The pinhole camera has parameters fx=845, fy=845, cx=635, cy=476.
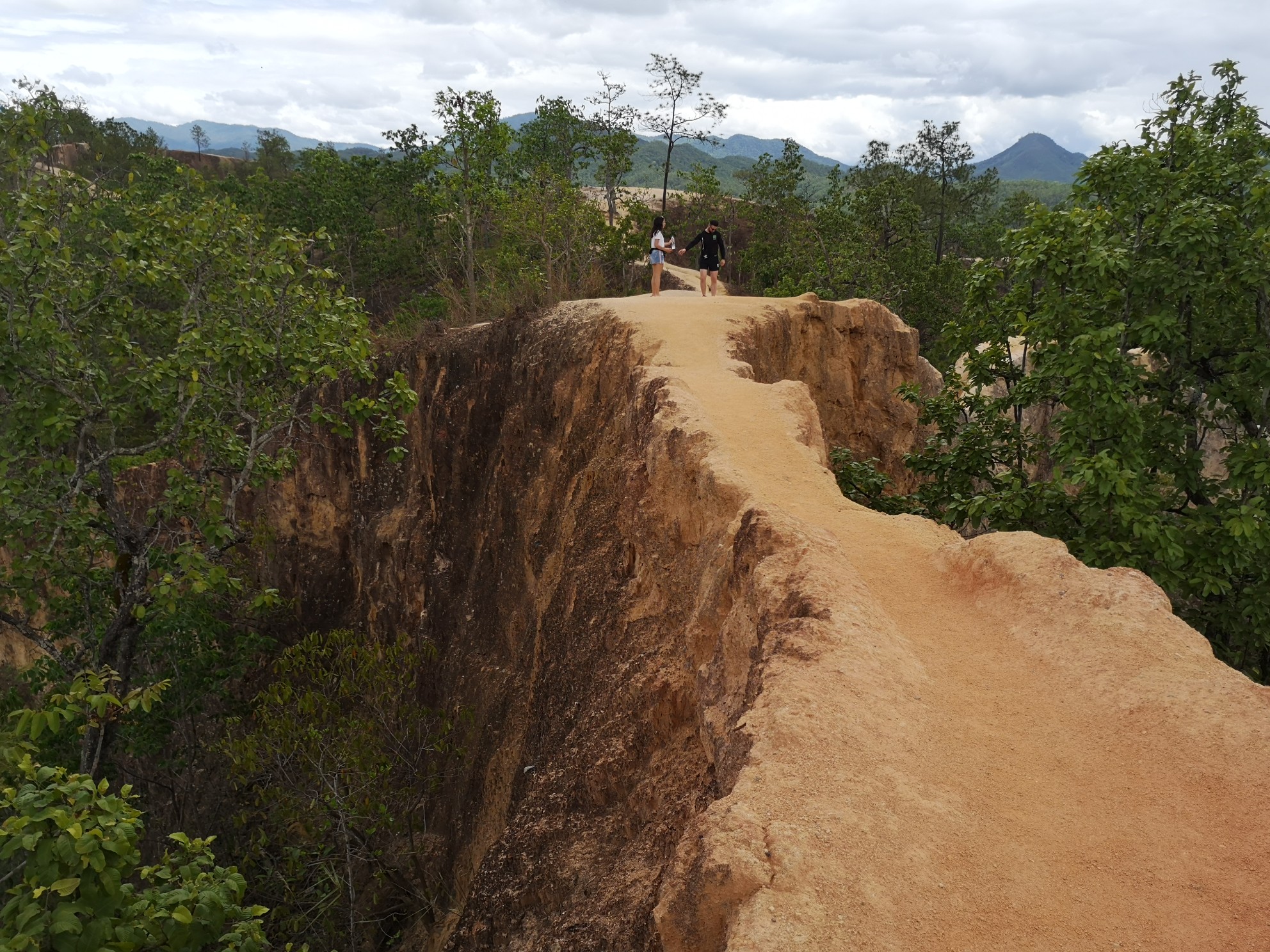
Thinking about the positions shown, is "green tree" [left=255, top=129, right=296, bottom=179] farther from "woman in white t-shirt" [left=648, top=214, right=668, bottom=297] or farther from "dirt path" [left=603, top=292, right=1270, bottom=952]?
"dirt path" [left=603, top=292, right=1270, bottom=952]

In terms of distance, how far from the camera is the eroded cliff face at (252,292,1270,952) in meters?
3.77

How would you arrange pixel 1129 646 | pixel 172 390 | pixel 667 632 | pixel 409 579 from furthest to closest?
pixel 409 579 < pixel 172 390 < pixel 667 632 < pixel 1129 646

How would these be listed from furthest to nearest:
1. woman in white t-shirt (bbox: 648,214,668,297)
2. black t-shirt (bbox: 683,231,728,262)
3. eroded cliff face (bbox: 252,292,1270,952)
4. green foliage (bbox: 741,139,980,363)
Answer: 1. green foliage (bbox: 741,139,980,363)
2. black t-shirt (bbox: 683,231,728,262)
3. woman in white t-shirt (bbox: 648,214,668,297)
4. eroded cliff face (bbox: 252,292,1270,952)

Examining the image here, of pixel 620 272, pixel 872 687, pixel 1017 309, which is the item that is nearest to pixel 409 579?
pixel 1017 309

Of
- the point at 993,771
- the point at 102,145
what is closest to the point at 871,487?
the point at 993,771

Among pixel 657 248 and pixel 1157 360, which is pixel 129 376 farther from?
pixel 1157 360

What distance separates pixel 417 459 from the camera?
16.7m

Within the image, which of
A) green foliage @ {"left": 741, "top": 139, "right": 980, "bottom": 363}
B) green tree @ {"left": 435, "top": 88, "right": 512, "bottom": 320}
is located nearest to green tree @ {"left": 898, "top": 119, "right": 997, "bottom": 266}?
green foliage @ {"left": 741, "top": 139, "right": 980, "bottom": 363}

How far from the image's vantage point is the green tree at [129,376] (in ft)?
27.0

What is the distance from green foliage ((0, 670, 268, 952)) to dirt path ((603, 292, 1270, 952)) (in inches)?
114

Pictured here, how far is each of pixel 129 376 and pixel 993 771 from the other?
898 centimetres

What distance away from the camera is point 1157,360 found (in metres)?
10.5

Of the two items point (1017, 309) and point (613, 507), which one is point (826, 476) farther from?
point (1017, 309)

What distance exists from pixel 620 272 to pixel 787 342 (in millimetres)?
14254
